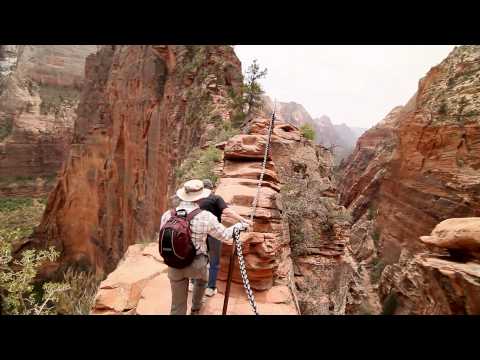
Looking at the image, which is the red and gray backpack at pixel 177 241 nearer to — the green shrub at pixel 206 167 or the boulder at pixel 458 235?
the boulder at pixel 458 235

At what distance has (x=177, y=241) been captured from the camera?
8.80 feet

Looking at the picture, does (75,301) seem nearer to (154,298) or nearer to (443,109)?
(154,298)

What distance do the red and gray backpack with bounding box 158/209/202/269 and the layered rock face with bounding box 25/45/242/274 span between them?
10.5m

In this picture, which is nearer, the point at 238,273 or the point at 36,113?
the point at 238,273

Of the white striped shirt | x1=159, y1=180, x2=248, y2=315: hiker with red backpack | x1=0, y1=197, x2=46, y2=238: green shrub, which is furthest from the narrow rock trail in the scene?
x1=0, y1=197, x2=46, y2=238: green shrub

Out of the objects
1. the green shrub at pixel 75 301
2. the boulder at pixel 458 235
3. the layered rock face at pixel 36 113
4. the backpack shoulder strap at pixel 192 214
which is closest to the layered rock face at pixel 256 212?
the backpack shoulder strap at pixel 192 214

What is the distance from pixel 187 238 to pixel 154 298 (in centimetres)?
209

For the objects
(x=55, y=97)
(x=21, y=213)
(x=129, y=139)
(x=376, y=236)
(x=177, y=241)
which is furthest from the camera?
(x=55, y=97)

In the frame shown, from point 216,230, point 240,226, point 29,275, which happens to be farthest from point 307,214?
point 29,275

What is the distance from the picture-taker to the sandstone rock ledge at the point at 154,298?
12.7 feet

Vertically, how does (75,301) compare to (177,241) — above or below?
below
